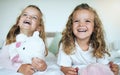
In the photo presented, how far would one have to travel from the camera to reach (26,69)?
98 cm

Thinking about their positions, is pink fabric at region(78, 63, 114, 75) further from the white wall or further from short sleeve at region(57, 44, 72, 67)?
the white wall

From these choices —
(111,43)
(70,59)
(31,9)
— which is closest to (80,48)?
(70,59)

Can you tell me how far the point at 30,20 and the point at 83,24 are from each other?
28cm

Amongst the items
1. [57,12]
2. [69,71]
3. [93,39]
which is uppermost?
[57,12]

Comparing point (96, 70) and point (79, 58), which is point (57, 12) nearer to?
point (79, 58)

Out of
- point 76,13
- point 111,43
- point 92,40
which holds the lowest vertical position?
point 111,43

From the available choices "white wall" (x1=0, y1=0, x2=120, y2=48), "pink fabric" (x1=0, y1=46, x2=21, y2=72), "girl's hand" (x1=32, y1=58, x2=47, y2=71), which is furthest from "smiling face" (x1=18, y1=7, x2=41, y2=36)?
"white wall" (x1=0, y1=0, x2=120, y2=48)

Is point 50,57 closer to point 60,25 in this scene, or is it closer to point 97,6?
point 60,25

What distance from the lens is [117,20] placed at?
6.46ft

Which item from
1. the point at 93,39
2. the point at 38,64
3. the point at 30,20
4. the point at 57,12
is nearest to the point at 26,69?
the point at 38,64

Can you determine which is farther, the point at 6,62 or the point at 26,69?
the point at 6,62

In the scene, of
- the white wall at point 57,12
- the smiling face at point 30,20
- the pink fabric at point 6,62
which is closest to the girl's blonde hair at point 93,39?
the smiling face at point 30,20

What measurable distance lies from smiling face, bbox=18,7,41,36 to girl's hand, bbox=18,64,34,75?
26 centimetres

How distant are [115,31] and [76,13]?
33.9 inches
